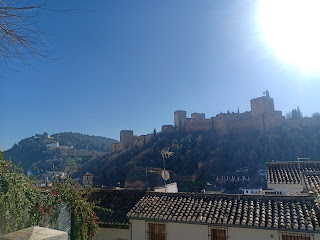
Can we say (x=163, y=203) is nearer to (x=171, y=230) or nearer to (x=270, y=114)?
(x=171, y=230)

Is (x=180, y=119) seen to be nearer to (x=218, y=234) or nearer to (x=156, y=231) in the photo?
(x=156, y=231)

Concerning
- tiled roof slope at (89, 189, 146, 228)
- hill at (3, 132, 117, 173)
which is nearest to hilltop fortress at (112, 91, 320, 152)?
hill at (3, 132, 117, 173)

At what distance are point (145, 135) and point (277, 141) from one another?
40.2 m

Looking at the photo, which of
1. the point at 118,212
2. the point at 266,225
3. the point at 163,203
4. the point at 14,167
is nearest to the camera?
the point at 14,167

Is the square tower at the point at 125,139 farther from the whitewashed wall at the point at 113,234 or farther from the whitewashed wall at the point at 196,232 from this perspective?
the whitewashed wall at the point at 196,232

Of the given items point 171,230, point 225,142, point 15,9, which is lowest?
point 171,230

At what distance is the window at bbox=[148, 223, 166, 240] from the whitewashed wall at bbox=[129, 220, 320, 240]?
0.15 metres

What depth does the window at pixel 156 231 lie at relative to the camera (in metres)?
7.56

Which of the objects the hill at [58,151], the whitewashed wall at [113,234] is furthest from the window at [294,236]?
the hill at [58,151]

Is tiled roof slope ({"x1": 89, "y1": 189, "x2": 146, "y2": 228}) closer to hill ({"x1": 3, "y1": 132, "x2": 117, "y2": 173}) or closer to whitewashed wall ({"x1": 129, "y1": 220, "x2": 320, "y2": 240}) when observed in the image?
whitewashed wall ({"x1": 129, "y1": 220, "x2": 320, "y2": 240})

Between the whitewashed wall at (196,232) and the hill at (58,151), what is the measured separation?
5344cm

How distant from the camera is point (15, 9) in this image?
225cm

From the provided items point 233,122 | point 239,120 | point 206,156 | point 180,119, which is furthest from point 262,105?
point 180,119

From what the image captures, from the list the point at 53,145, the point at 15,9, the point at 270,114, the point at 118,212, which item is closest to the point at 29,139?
the point at 53,145
